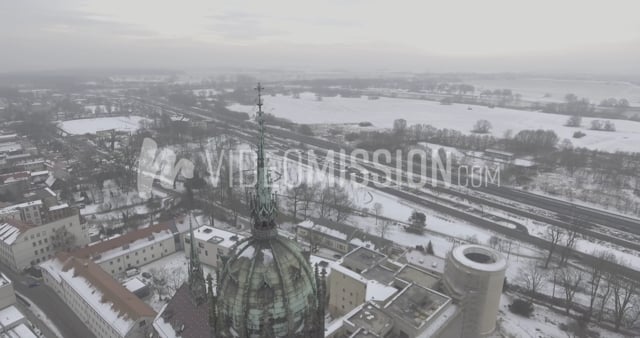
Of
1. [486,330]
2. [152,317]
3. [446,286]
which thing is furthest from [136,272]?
[486,330]

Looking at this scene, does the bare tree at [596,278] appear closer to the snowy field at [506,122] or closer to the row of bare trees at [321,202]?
the row of bare trees at [321,202]

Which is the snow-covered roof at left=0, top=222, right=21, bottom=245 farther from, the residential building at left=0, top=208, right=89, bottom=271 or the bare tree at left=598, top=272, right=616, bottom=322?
the bare tree at left=598, top=272, right=616, bottom=322

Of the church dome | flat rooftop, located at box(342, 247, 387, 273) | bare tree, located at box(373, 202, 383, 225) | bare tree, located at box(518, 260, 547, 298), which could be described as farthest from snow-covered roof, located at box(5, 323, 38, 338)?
bare tree, located at box(518, 260, 547, 298)

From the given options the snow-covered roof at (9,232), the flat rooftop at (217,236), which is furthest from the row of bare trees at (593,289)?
the snow-covered roof at (9,232)

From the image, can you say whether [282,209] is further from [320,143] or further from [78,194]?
[320,143]

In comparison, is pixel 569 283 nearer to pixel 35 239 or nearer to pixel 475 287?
pixel 475 287

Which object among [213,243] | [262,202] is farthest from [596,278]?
[262,202]

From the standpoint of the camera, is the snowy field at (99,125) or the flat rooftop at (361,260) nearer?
the flat rooftop at (361,260)
